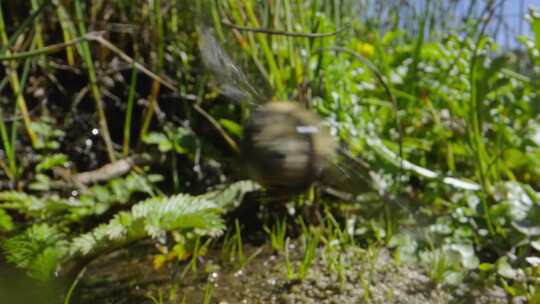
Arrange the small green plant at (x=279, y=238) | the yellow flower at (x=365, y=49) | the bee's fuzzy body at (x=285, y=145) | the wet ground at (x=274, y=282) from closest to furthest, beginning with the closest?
the bee's fuzzy body at (x=285, y=145) < the wet ground at (x=274, y=282) < the small green plant at (x=279, y=238) < the yellow flower at (x=365, y=49)

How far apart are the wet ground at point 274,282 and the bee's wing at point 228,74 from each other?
469 millimetres

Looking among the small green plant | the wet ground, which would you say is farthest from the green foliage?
the small green plant

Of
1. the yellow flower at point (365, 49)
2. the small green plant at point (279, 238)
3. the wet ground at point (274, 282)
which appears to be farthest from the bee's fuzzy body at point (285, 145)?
the yellow flower at point (365, 49)

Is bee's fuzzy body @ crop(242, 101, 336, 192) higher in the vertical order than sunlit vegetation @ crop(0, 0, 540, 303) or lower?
higher

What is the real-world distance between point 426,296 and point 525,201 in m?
0.33

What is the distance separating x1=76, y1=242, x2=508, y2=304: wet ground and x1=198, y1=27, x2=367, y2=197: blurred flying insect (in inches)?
18.3

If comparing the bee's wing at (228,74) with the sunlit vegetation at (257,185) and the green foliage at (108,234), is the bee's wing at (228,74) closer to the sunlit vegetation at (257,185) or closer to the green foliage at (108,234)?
the sunlit vegetation at (257,185)

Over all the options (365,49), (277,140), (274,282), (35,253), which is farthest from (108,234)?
(365,49)

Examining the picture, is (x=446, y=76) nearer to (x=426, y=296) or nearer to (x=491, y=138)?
(x=491, y=138)

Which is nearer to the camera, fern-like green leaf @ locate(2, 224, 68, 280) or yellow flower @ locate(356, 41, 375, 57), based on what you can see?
fern-like green leaf @ locate(2, 224, 68, 280)

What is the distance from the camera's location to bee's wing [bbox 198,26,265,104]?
85cm

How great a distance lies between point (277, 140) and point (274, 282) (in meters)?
0.66

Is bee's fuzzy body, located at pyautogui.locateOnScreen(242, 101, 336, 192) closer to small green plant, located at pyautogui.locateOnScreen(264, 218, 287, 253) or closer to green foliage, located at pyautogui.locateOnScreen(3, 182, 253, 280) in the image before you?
green foliage, located at pyautogui.locateOnScreen(3, 182, 253, 280)

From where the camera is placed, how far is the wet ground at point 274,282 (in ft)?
4.23
